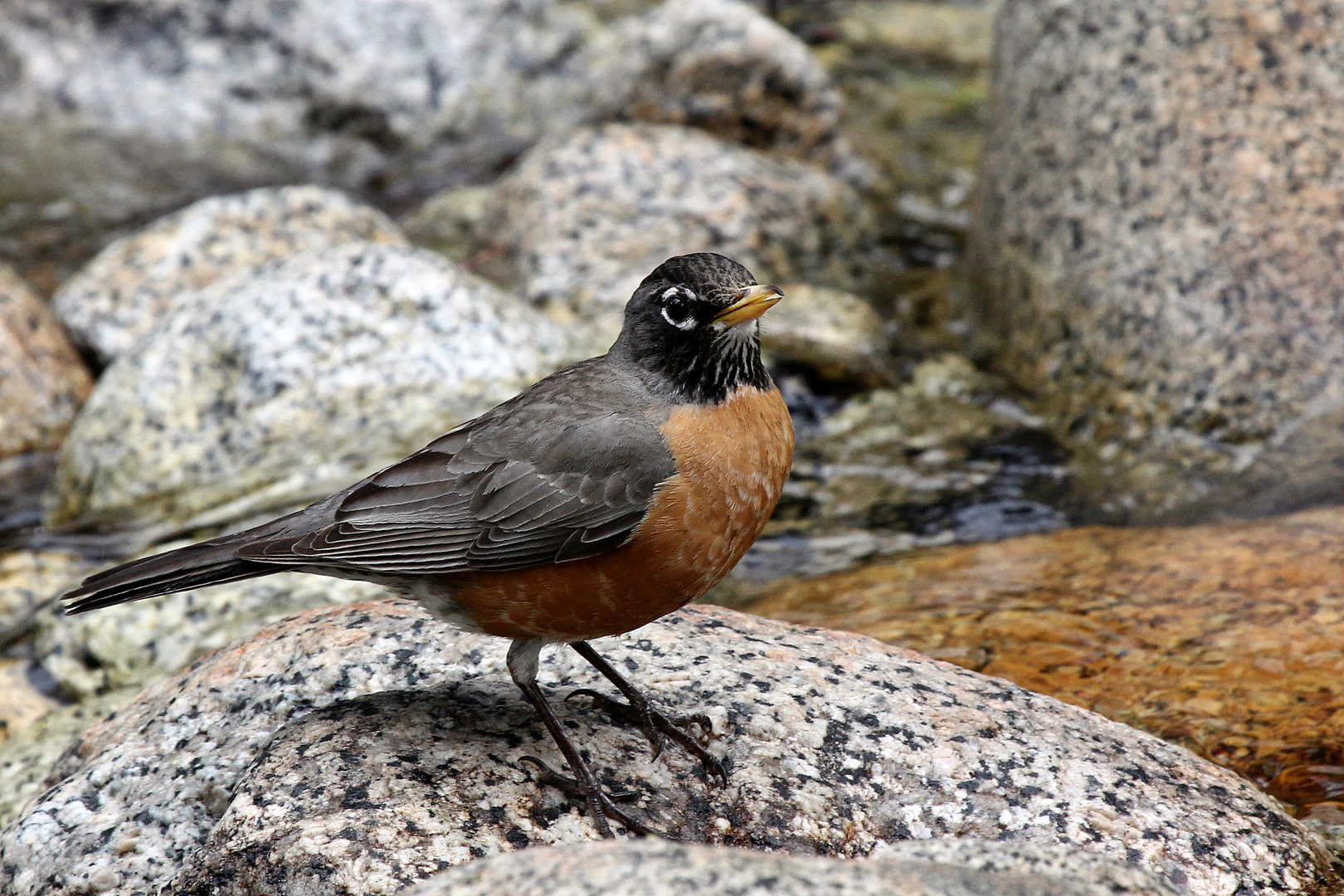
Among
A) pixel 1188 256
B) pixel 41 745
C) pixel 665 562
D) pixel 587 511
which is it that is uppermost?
pixel 1188 256

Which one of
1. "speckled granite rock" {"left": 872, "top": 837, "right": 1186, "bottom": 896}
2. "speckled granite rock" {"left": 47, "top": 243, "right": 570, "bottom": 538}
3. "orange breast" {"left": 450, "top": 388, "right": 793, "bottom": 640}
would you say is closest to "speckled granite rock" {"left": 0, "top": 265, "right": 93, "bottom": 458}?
"speckled granite rock" {"left": 47, "top": 243, "right": 570, "bottom": 538}

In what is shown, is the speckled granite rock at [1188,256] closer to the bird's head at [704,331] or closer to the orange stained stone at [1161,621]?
the orange stained stone at [1161,621]

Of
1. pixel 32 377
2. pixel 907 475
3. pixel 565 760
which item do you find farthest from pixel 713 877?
pixel 32 377

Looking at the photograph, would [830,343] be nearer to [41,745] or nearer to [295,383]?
[295,383]

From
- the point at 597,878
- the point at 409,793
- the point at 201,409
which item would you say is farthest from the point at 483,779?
Result: the point at 201,409

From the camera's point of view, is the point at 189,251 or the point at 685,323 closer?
the point at 685,323

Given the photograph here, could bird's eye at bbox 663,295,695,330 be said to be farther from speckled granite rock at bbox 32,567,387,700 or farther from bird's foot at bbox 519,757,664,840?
speckled granite rock at bbox 32,567,387,700

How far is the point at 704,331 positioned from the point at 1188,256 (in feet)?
13.7

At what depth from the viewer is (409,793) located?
3707 millimetres

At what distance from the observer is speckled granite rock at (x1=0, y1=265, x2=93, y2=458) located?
27.2 feet

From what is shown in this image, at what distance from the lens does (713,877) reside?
2.68 metres

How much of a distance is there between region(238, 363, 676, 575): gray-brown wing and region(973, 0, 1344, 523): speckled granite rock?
3.67 meters

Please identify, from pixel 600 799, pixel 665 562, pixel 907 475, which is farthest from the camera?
pixel 907 475

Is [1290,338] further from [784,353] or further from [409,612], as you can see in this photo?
[409,612]
